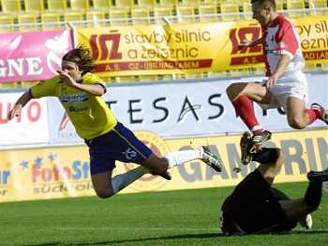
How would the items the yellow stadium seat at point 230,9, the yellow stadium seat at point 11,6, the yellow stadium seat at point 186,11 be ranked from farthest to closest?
the yellow stadium seat at point 11,6 → the yellow stadium seat at point 230,9 → the yellow stadium seat at point 186,11

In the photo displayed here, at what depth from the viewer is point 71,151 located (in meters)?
21.0

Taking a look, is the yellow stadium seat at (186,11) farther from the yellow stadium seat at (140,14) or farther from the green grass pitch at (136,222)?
the green grass pitch at (136,222)

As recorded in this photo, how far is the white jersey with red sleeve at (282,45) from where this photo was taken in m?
11.4

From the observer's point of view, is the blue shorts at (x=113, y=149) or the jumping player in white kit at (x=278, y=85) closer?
the jumping player in white kit at (x=278, y=85)

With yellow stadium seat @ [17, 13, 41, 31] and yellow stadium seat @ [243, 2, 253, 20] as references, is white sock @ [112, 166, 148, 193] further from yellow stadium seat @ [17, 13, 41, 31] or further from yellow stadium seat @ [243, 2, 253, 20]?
yellow stadium seat @ [243, 2, 253, 20]

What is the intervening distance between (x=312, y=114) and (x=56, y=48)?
11574mm

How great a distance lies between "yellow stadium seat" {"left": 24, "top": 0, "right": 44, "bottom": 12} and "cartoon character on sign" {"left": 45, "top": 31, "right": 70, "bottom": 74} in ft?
14.5

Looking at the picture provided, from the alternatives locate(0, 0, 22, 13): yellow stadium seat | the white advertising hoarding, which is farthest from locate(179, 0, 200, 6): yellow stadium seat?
the white advertising hoarding

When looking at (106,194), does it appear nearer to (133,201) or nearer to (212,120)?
(133,201)

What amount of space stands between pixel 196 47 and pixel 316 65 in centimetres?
297

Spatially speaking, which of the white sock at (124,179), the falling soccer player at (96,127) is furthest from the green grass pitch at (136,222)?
the falling soccer player at (96,127)

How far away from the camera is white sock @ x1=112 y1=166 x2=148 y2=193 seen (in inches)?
459

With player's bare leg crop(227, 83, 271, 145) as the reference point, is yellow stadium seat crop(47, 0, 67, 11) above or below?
below

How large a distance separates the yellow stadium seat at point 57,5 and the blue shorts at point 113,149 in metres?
15.4
